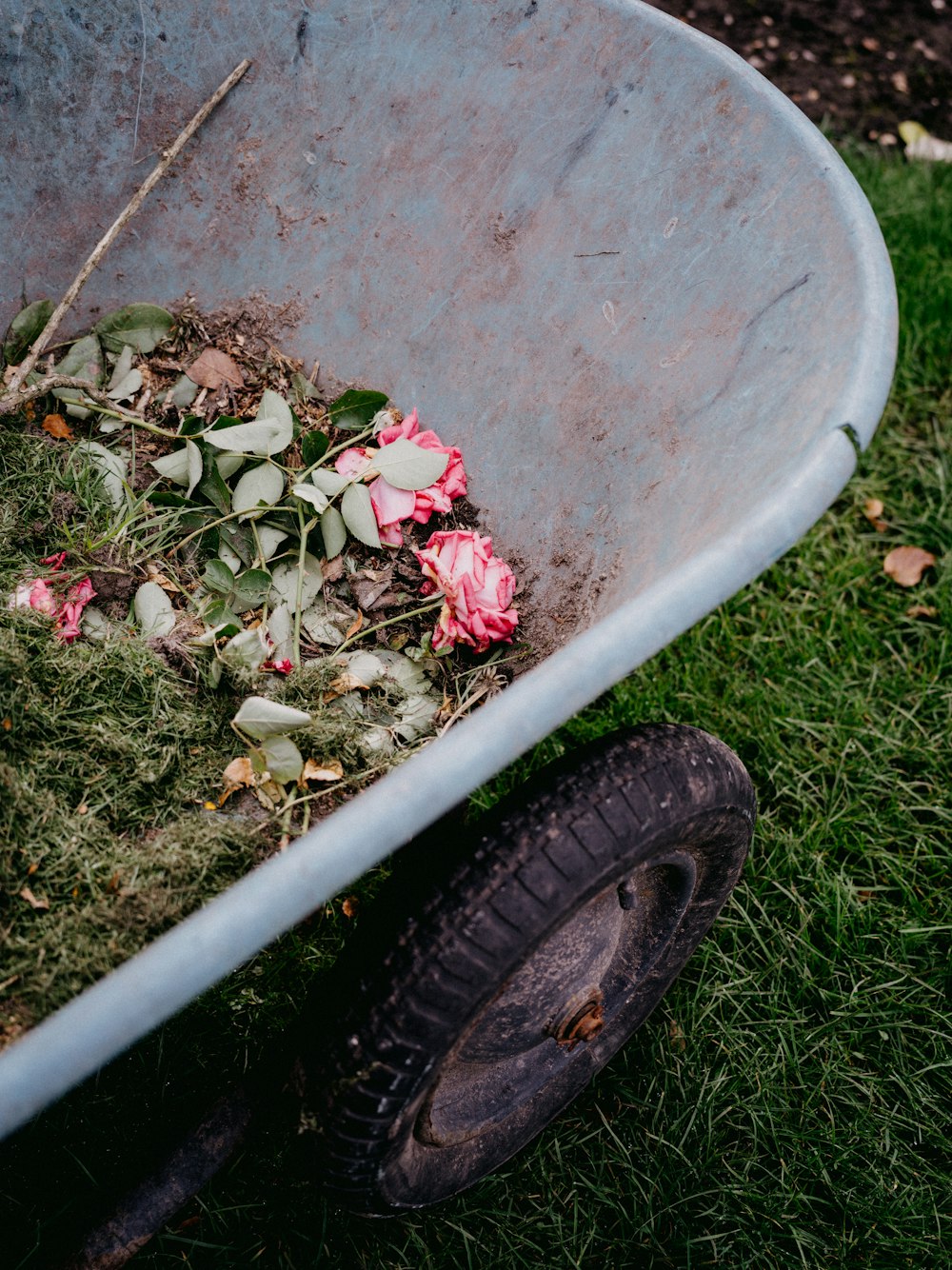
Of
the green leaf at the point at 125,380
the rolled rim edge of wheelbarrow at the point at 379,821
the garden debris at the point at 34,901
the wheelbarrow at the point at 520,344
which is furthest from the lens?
the green leaf at the point at 125,380

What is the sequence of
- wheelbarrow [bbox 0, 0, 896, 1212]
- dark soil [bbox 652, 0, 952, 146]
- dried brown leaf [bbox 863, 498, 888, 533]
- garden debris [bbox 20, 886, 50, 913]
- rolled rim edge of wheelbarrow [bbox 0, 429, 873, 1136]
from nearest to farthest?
rolled rim edge of wheelbarrow [bbox 0, 429, 873, 1136] < wheelbarrow [bbox 0, 0, 896, 1212] < garden debris [bbox 20, 886, 50, 913] < dried brown leaf [bbox 863, 498, 888, 533] < dark soil [bbox 652, 0, 952, 146]

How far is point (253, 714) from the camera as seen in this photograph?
3.42 feet

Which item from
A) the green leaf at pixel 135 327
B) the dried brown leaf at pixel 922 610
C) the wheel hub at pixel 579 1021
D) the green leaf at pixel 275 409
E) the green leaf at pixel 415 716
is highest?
Result: the green leaf at pixel 135 327

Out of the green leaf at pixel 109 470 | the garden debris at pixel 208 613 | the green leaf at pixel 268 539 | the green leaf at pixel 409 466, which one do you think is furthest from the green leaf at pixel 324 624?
the green leaf at pixel 109 470

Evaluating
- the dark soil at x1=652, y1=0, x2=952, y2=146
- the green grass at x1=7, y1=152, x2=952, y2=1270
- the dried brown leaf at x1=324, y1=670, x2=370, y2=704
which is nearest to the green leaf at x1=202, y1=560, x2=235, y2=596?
the dried brown leaf at x1=324, y1=670, x2=370, y2=704

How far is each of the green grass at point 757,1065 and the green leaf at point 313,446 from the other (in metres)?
0.69

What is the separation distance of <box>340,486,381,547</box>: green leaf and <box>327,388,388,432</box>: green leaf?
130mm

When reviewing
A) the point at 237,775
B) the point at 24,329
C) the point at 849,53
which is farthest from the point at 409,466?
the point at 849,53

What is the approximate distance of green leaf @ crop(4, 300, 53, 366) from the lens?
1.28m

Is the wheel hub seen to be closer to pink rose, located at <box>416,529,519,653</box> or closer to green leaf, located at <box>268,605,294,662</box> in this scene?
pink rose, located at <box>416,529,519,653</box>

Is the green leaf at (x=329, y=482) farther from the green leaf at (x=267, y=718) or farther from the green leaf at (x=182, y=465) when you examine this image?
the green leaf at (x=267, y=718)

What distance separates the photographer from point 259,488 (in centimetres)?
127

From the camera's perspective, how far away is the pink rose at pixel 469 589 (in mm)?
1150

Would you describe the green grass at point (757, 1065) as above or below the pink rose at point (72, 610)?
below
